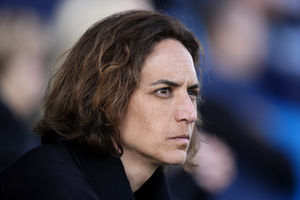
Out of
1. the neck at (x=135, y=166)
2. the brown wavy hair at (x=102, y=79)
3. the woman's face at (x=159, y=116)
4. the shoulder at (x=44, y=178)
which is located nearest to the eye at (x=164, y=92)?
the woman's face at (x=159, y=116)

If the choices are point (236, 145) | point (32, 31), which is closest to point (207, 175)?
point (236, 145)

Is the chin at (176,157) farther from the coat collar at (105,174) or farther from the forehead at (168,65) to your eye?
the forehead at (168,65)

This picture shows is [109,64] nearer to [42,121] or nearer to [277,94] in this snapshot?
[42,121]

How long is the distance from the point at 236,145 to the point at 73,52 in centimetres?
258

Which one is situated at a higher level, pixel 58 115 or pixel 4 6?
pixel 4 6

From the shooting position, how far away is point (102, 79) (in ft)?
Answer: 8.28

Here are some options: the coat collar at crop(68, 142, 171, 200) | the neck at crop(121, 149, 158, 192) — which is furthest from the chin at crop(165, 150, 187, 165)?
the coat collar at crop(68, 142, 171, 200)

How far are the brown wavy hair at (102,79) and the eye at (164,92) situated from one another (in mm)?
134

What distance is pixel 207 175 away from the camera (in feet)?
15.0

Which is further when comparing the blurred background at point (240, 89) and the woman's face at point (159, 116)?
the blurred background at point (240, 89)

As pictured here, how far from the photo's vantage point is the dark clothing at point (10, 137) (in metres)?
3.59

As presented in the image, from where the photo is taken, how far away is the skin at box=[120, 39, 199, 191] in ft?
7.94

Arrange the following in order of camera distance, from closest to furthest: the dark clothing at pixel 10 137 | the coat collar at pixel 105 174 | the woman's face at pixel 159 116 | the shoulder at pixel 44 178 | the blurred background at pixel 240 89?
1. the shoulder at pixel 44 178
2. the coat collar at pixel 105 174
3. the woman's face at pixel 159 116
4. the dark clothing at pixel 10 137
5. the blurred background at pixel 240 89

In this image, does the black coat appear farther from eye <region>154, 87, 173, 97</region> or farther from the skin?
eye <region>154, 87, 173, 97</region>
